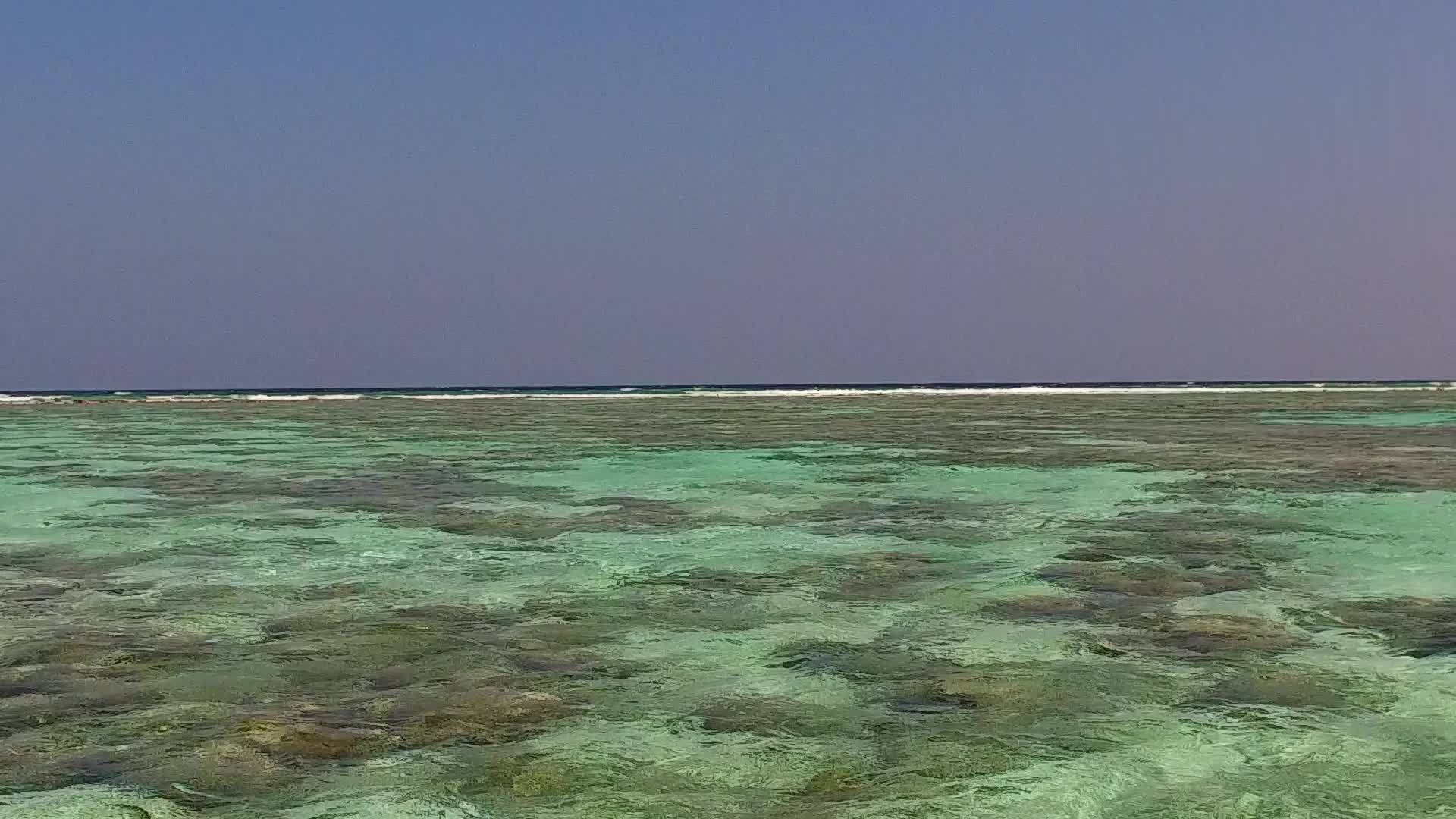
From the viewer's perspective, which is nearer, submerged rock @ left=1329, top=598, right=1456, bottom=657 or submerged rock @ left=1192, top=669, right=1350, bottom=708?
submerged rock @ left=1192, top=669, right=1350, bottom=708

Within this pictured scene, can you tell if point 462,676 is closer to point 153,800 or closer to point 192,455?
point 153,800

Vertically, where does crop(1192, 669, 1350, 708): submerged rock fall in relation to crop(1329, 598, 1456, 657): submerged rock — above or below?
below

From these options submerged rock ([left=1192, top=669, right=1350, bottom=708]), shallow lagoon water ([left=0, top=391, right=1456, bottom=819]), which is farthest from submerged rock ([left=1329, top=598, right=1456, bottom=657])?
submerged rock ([left=1192, top=669, right=1350, bottom=708])

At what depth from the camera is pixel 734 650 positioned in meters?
4.62

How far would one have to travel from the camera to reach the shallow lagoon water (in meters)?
3.12

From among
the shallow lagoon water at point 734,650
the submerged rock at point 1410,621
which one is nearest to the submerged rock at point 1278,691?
the shallow lagoon water at point 734,650

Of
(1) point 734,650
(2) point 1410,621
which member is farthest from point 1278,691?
(1) point 734,650

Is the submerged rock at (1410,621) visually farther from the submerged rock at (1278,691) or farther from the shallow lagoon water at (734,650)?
the submerged rock at (1278,691)

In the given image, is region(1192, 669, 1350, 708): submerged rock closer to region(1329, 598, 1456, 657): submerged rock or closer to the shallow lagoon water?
the shallow lagoon water

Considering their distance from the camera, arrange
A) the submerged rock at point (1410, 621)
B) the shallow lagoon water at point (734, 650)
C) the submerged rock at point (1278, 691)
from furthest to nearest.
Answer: the submerged rock at point (1410, 621) → the submerged rock at point (1278, 691) → the shallow lagoon water at point (734, 650)

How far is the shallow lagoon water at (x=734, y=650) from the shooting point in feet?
10.2

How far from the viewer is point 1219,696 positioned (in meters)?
3.88

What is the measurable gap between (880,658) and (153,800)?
2355 millimetres

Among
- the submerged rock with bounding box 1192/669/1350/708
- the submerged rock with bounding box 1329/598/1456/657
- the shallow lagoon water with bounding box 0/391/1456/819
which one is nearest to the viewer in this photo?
the shallow lagoon water with bounding box 0/391/1456/819
